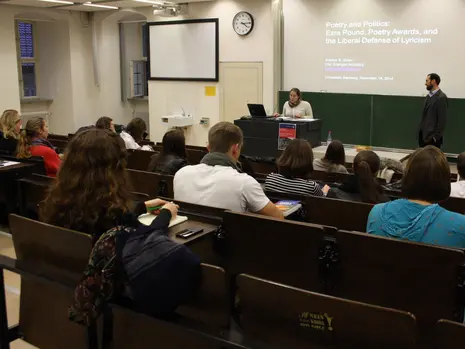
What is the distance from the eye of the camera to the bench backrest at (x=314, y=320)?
1.39 m

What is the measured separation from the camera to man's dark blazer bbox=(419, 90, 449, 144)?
696cm

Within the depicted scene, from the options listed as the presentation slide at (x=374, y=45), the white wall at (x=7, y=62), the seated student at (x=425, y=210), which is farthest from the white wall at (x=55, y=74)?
the seated student at (x=425, y=210)

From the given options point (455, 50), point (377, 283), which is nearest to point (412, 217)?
point (377, 283)

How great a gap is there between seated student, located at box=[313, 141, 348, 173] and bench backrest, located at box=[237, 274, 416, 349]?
2.71 meters

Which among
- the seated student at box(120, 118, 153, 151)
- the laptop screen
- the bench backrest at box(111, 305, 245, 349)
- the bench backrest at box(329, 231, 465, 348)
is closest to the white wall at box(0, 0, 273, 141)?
the laptop screen

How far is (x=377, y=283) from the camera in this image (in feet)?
7.04

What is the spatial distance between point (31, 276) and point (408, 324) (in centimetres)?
129

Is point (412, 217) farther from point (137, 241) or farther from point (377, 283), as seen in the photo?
point (137, 241)

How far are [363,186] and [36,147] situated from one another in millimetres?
2963

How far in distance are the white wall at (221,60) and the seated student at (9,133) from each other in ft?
16.5

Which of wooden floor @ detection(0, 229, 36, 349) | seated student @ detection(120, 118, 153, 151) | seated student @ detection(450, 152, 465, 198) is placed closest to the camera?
wooden floor @ detection(0, 229, 36, 349)

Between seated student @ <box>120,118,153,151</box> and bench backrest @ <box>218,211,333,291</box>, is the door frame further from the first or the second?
bench backrest @ <box>218,211,333,291</box>

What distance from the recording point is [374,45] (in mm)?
8258

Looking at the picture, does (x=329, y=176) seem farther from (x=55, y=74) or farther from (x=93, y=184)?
(x=55, y=74)
